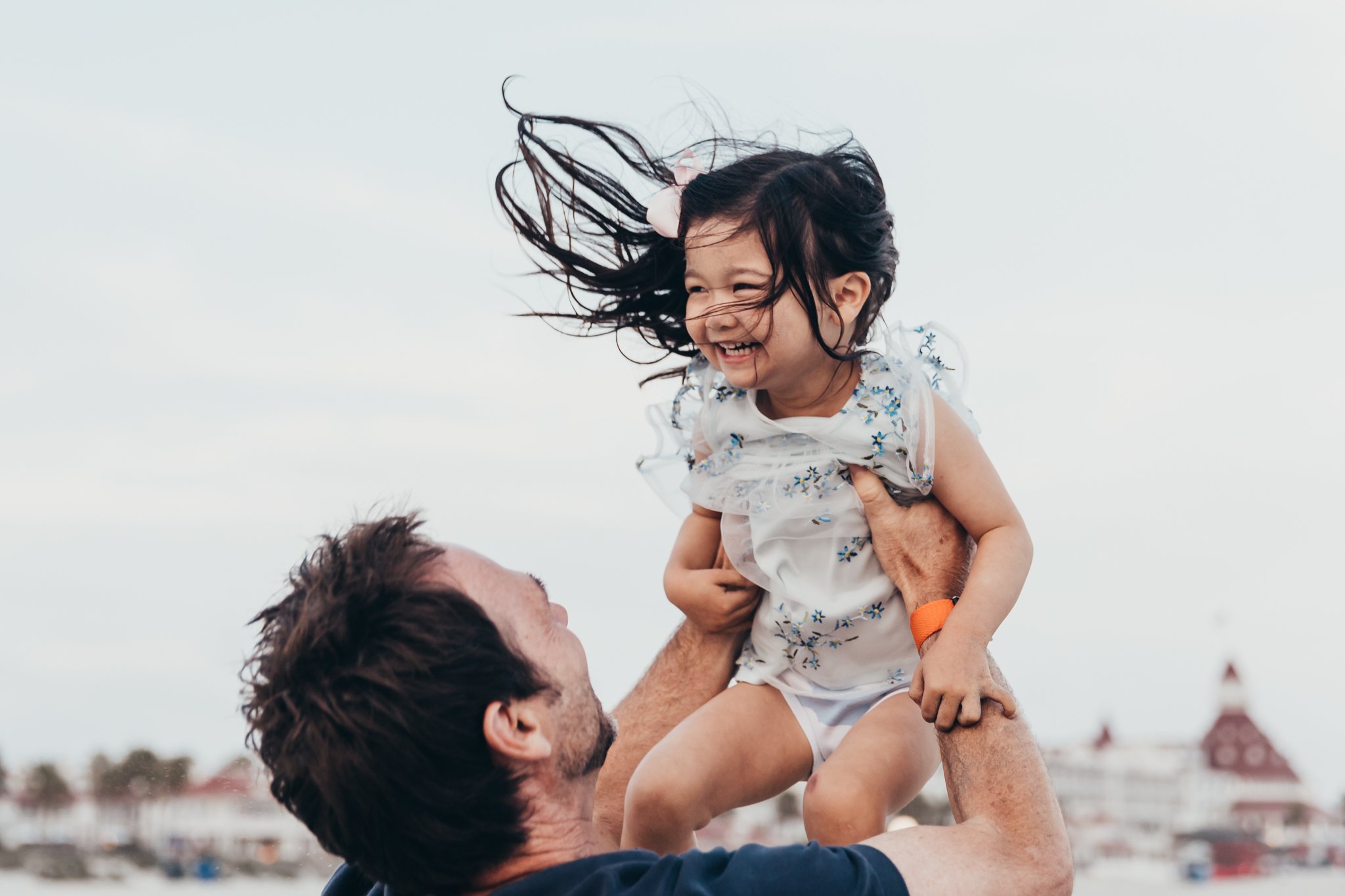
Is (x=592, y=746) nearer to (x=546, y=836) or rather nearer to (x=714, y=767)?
(x=546, y=836)

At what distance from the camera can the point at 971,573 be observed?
2.41 meters

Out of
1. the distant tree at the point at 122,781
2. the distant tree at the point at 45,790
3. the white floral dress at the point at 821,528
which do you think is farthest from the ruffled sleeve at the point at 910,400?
the distant tree at the point at 45,790

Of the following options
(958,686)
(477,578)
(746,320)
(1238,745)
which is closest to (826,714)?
(958,686)

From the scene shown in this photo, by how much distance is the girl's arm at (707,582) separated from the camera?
2832mm

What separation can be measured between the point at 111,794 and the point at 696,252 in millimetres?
24538

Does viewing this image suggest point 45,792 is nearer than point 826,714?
No

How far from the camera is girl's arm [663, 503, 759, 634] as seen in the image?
9.29ft

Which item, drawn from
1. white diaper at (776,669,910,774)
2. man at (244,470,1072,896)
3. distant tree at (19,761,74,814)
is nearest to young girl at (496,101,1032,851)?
white diaper at (776,669,910,774)

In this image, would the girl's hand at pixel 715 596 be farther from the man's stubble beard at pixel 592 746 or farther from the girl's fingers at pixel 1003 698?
the girl's fingers at pixel 1003 698

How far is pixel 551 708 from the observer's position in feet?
6.83

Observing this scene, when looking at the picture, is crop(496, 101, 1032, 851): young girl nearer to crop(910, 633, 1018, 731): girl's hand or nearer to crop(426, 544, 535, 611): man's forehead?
crop(910, 633, 1018, 731): girl's hand

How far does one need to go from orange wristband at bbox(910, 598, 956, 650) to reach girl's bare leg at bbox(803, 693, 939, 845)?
0.23m

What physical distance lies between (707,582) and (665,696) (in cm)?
28

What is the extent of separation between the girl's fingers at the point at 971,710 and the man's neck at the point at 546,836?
0.66 m
